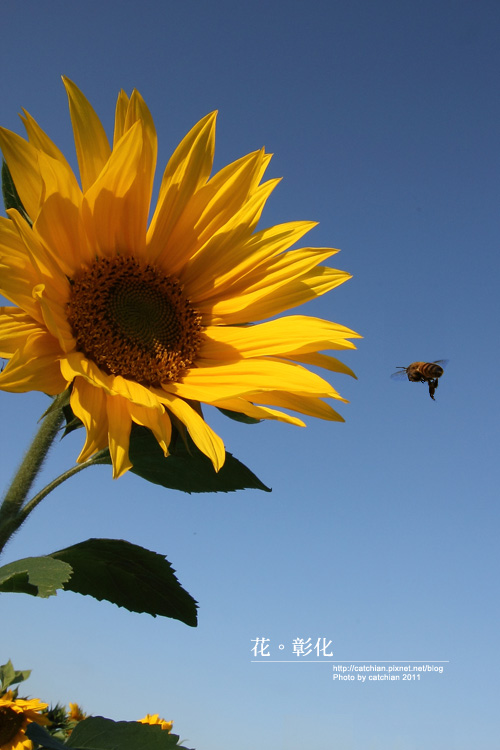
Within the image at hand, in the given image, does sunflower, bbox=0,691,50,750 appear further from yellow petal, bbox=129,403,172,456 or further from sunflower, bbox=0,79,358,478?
yellow petal, bbox=129,403,172,456

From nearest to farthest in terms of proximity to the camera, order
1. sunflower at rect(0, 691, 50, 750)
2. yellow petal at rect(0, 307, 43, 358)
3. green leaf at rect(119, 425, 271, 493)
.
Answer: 1. yellow petal at rect(0, 307, 43, 358)
2. green leaf at rect(119, 425, 271, 493)
3. sunflower at rect(0, 691, 50, 750)

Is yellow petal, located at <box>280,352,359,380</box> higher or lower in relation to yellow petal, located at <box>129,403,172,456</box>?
higher

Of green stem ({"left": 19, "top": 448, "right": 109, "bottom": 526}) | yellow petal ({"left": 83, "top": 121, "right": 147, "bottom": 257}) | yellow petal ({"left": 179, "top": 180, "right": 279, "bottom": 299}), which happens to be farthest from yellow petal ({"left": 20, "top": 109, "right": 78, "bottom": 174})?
green stem ({"left": 19, "top": 448, "right": 109, "bottom": 526})

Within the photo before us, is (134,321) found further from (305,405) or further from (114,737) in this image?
(114,737)

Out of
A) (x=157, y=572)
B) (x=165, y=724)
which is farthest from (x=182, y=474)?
(x=165, y=724)

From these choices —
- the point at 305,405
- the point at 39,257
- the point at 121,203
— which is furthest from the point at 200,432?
the point at 121,203

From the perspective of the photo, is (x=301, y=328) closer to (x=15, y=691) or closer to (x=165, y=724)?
(x=15, y=691)
